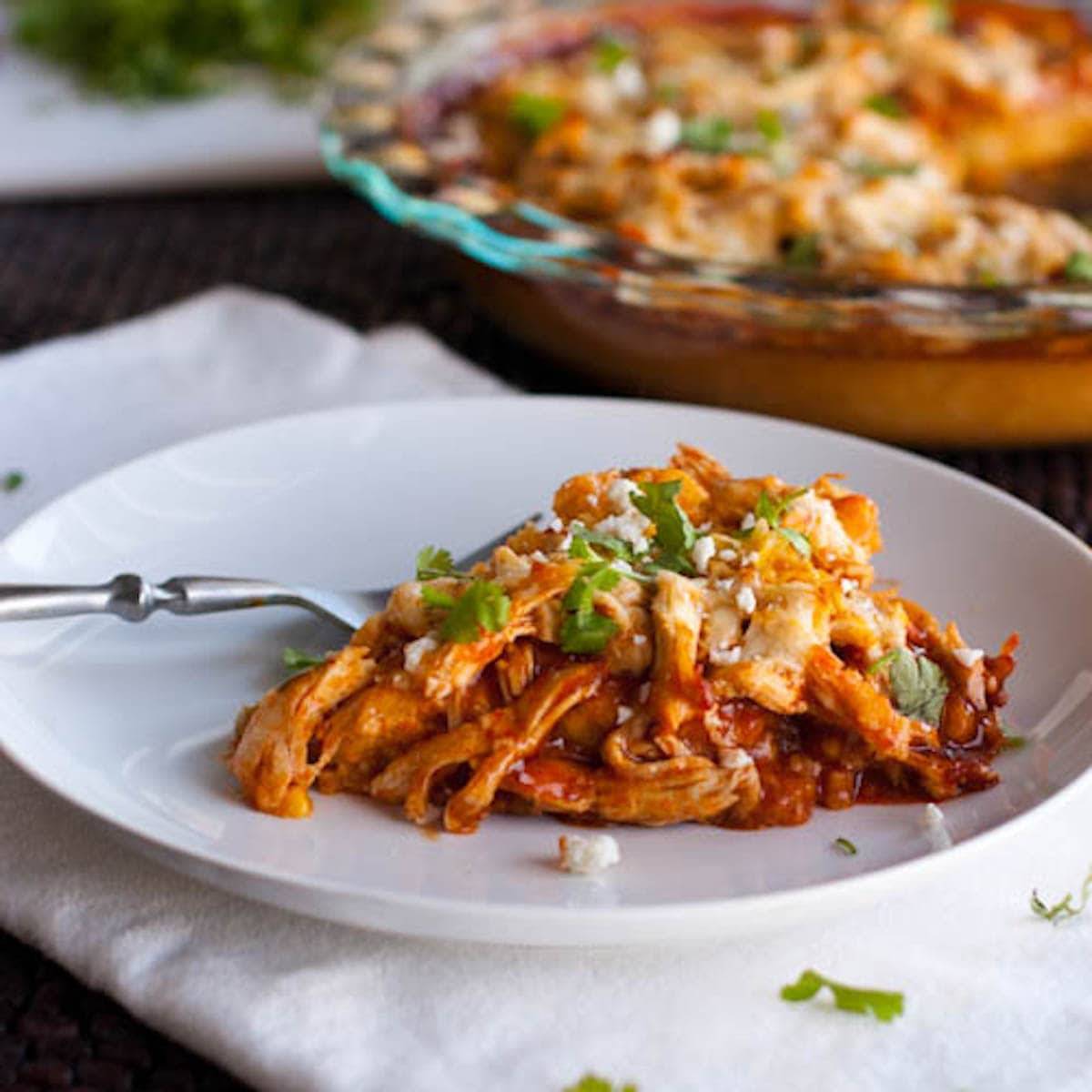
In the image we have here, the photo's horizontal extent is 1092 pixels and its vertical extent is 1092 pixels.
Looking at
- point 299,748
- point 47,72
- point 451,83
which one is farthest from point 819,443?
point 47,72

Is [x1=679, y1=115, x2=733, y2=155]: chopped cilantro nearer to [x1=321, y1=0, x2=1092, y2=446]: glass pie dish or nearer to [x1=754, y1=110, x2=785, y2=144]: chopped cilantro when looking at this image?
[x1=754, y1=110, x2=785, y2=144]: chopped cilantro

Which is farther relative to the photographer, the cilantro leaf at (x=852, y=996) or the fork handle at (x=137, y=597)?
the fork handle at (x=137, y=597)

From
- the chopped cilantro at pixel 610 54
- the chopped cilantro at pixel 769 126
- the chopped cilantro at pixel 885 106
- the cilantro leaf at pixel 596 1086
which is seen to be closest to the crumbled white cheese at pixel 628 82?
the chopped cilantro at pixel 610 54

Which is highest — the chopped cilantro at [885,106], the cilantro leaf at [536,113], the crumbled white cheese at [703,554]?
the chopped cilantro at [885,106]

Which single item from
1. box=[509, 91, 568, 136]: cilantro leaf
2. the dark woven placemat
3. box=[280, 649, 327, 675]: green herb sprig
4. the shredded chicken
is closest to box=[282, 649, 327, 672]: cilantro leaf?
box=[280, 649, 327, 675]: green herb sprig

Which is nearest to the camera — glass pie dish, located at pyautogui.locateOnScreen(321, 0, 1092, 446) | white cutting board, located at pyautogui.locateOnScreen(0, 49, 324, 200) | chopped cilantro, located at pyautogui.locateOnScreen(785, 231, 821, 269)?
glass pie dish, located at pyautogui.locateOnScreen(321, 0, 1092, 446)

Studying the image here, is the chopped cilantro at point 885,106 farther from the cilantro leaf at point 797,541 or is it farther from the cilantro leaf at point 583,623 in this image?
the cilantro leaf at point 583,623

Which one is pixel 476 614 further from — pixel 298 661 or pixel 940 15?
pixel 940 15
